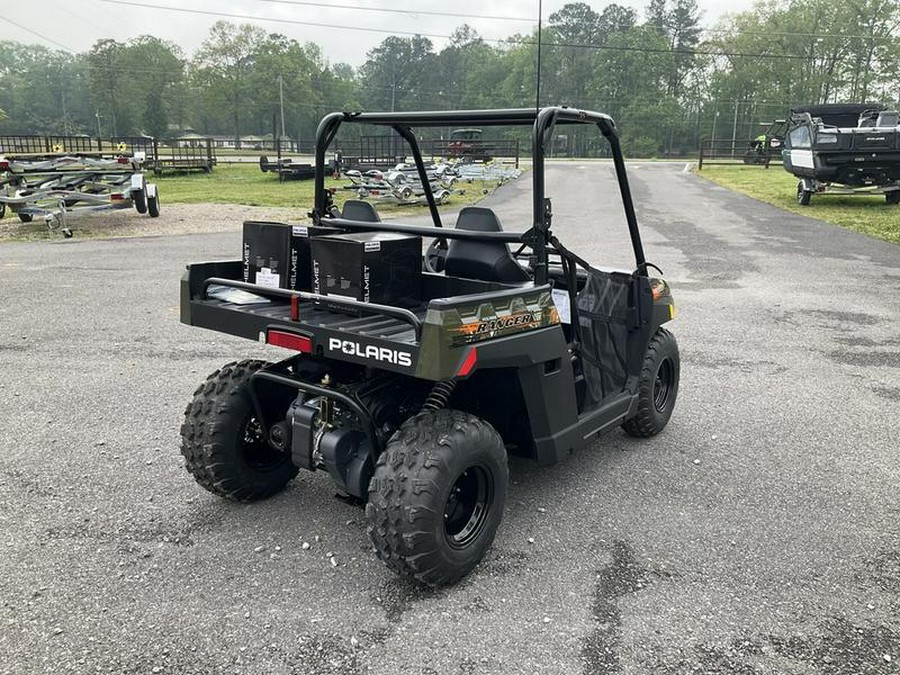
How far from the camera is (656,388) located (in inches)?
184

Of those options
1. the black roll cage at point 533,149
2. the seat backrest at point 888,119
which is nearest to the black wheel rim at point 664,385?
the black roll cage at point 533,149

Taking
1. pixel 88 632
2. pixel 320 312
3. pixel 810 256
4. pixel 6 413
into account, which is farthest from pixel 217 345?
pixel 810 256

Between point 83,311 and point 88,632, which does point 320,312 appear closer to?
point 88,632

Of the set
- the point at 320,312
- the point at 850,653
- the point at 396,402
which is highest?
the point at 320,312

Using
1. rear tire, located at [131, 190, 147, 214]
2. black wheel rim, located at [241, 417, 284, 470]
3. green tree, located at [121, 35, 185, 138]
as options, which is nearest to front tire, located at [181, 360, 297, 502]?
black wheel rim, located at [241, 417, 284, 470]

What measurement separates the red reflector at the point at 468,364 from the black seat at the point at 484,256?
854 millimetres

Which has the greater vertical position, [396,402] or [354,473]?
[396,402]

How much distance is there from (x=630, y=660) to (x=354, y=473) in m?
1.29

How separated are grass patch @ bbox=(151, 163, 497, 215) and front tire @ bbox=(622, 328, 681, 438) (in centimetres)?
1408

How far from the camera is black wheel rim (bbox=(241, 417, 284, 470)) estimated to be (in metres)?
3.64

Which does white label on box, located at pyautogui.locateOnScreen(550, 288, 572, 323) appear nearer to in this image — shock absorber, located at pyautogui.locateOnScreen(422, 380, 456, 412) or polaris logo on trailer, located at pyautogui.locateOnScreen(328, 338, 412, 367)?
shock absorber, located at pyautogui.locateOnScreen(422, 380, 456, 412)

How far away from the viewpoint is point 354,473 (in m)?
3.14

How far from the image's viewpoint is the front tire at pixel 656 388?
4340mm

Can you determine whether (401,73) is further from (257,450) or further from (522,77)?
(257,450)
